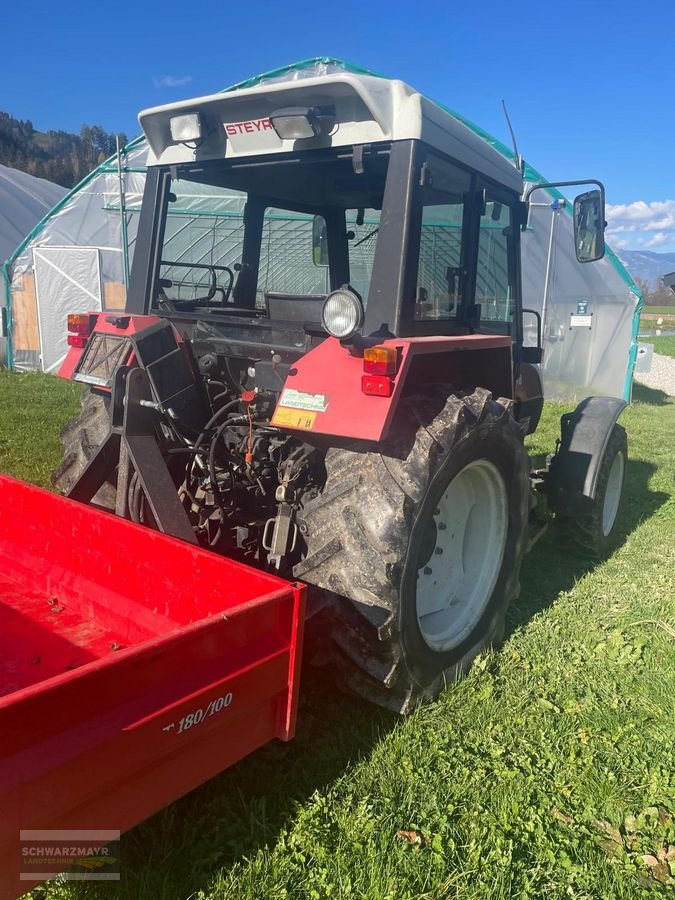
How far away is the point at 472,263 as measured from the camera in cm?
352

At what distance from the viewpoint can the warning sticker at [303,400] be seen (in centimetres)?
264

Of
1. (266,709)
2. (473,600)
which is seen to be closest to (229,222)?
(473,600)

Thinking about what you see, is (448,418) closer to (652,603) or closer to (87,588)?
(87,588)

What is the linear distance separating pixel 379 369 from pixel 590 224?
6.51 feet

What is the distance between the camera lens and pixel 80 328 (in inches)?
141

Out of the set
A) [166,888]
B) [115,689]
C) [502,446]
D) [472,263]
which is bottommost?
[166,888]

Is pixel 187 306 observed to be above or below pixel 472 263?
below

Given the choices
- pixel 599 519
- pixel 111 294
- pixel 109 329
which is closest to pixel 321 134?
pixel 109 329

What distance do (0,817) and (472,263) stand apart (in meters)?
2.97

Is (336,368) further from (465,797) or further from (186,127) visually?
(465,797)

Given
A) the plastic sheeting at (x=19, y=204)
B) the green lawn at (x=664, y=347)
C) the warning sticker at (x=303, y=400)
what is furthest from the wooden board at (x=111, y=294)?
the green lawn at (x=664, y=347)

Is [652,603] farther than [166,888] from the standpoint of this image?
Yes

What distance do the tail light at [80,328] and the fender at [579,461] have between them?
9.73 ft

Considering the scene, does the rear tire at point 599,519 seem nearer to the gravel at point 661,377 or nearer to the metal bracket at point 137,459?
the metal bracket at point 137,459
